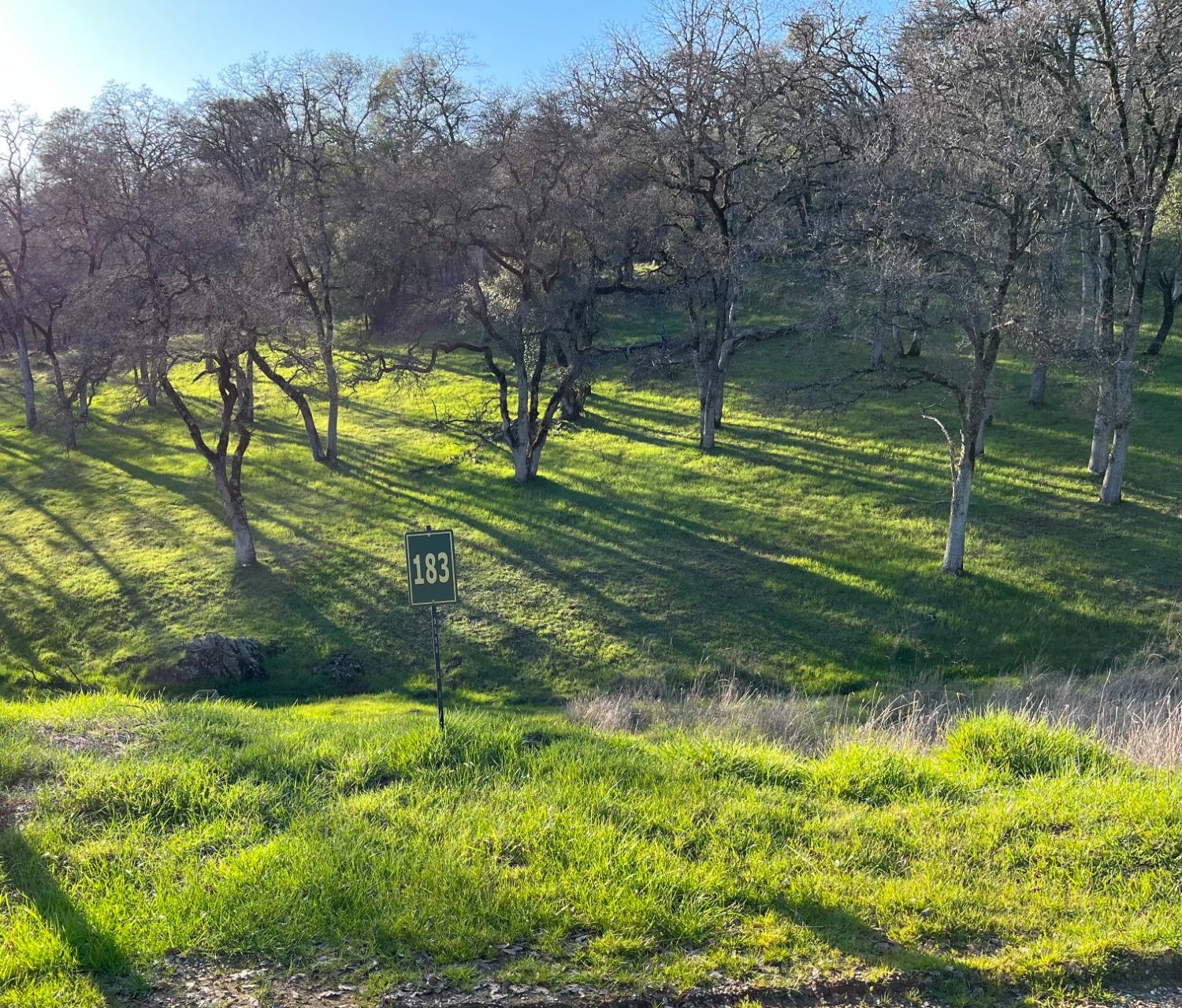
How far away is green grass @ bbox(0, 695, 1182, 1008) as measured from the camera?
4.56m

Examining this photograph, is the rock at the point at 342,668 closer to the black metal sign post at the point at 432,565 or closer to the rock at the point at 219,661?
the rock at the point at 219,661

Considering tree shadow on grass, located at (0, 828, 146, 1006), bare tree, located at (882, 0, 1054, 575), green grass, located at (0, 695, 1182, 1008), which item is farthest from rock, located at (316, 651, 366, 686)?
bare tree, located at (882, 0, 1054, 575)

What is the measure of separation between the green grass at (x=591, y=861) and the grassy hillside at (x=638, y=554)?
30.2ft

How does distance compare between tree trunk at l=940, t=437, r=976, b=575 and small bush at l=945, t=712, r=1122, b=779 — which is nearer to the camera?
small bush at l=945, t=712, r=1122, b=779

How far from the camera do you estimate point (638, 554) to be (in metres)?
20.9

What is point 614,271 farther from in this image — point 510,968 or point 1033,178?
point 510,968

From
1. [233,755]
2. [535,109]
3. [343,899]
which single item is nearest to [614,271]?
[535,109]

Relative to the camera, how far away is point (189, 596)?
2012cm

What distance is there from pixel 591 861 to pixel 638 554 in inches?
618

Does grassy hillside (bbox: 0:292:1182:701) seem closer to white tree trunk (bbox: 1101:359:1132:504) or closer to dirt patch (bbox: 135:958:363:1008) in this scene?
white tree trunk (bbox: 1101:359:1132:504)

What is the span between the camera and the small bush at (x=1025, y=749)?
6.80 meters

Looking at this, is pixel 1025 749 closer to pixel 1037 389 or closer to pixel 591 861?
pixel 591 861

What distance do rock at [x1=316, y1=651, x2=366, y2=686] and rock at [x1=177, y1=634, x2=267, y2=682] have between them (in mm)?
1137

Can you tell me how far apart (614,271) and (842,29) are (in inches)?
595
